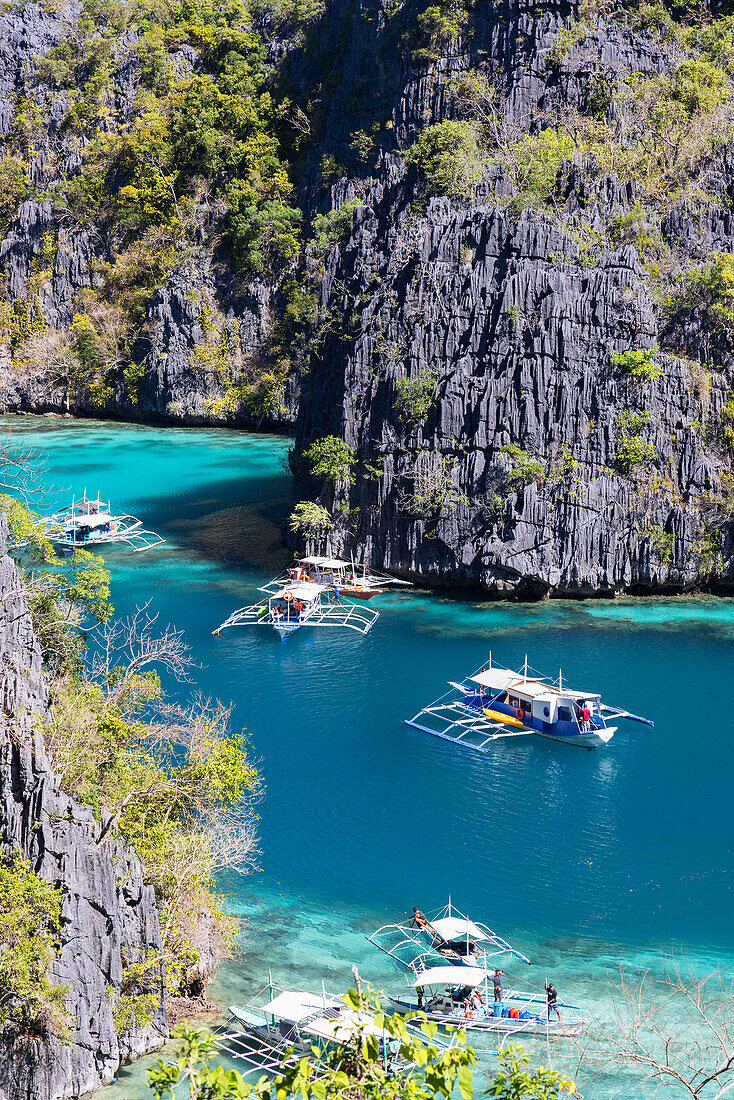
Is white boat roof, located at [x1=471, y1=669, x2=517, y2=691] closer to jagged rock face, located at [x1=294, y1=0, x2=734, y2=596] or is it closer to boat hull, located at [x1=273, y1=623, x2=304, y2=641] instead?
boat hull, located at [x1=273, y1=623, x2=304, y2=641]

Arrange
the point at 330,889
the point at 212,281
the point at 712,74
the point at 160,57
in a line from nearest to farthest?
1. the point at 330,889
2. the point at 712,74
3. the point at 212,281
4. the point at 160,57

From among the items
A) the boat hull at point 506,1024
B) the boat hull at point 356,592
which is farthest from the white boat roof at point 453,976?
the boat hull at point 356,592

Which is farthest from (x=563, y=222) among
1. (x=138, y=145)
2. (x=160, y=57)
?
Answer: (x=160, y=57)

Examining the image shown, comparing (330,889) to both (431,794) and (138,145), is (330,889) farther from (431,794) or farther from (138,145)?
(138,145)

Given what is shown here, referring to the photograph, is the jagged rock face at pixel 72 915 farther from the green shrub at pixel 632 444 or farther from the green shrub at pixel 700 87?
the green shrub at pixel 700 87

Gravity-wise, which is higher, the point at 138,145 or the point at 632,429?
the point at 138,145

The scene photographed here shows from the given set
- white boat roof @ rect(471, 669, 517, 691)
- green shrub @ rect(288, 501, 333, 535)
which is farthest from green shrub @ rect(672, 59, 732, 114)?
white boat roof @ rect(471, 669, 517, 691)

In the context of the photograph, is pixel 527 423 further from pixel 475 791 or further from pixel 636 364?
pixel 475 791
